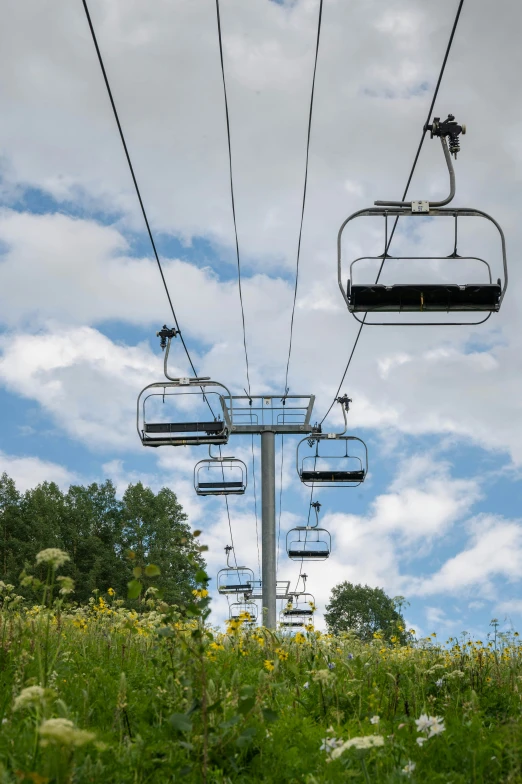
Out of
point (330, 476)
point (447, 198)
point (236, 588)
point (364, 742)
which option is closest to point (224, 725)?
point (364, 742)

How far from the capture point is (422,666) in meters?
6.22

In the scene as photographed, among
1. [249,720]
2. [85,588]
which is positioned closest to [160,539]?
[85,588]

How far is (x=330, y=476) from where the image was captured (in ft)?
54.3

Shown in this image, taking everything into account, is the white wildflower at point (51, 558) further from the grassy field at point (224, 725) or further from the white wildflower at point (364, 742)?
the white wildflower at point (364, 742)

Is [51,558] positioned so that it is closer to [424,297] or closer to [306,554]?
[424,297]

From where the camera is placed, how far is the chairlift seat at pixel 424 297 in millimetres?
7035

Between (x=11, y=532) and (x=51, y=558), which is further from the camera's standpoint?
(x=11, y=532)

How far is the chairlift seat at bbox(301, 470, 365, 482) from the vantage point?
1638 centimetres

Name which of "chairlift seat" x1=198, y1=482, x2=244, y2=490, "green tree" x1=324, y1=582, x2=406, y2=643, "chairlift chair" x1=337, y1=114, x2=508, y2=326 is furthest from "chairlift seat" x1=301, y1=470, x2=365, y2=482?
"green tree" x1=324, y1=582, x2=406, y2=643

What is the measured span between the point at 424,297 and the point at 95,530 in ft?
156

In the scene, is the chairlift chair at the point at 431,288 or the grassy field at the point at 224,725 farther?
the chairlift chair at the point at 431,288

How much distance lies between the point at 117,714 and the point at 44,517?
4863 cm

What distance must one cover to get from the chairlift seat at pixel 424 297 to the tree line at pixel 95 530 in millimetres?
41528

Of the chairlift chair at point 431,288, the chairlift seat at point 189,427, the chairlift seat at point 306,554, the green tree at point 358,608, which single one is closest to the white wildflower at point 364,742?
the chairlift chair at point 431,288
